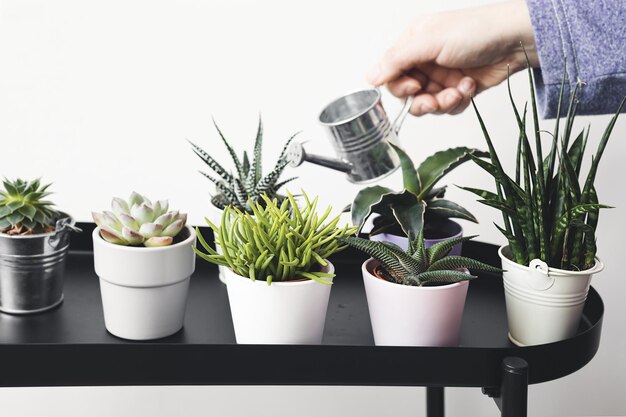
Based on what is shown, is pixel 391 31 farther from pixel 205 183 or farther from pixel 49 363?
pixel 49 363

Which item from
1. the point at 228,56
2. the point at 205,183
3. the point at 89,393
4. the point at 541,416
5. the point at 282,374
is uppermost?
the point at 228,56

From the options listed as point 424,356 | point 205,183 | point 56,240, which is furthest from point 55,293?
point 205,183

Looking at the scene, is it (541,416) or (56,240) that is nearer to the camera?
(56,240)

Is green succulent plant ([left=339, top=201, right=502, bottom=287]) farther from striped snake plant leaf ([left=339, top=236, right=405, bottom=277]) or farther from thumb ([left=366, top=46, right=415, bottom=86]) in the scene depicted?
thumb ([left=366, top=46, right=415, bottom=86])

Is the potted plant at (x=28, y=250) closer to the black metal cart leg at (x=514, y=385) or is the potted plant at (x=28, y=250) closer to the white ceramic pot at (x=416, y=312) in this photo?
the white ceramic pot at (x=416, y=312)

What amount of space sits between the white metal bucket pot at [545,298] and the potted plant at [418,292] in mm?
48

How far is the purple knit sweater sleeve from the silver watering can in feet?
0.69

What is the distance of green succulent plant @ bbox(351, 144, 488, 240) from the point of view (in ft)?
2.73

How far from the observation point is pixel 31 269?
82 cm

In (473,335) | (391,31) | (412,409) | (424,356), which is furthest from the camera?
(412,409)

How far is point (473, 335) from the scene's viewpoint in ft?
2.66

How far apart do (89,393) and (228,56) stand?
0.71 m

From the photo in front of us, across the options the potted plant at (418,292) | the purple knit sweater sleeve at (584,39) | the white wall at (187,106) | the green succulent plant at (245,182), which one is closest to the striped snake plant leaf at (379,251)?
the potted plant at (418,292)

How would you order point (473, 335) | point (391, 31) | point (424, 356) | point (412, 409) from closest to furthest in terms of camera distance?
point (424, 356)
point (473, 335)
point (391, 31)
point (412, 409)
